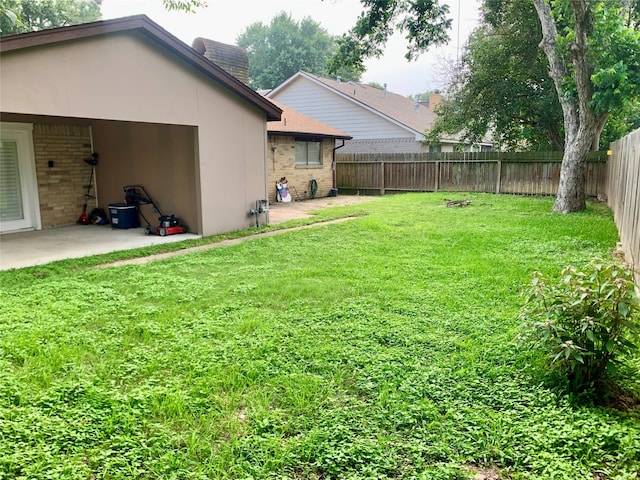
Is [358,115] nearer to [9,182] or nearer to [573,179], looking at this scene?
[573,179]

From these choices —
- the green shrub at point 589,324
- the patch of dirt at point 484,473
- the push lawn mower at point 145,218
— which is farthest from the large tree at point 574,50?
the patch of dirt at point 484,473

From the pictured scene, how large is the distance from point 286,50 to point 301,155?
35.0m

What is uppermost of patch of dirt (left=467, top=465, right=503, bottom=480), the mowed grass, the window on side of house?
the window on side of house

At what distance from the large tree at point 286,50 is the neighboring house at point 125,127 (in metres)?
39.1

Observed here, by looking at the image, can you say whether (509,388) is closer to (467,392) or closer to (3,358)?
(467,392)

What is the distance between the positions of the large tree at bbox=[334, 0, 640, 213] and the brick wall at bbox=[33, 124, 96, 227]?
703cm

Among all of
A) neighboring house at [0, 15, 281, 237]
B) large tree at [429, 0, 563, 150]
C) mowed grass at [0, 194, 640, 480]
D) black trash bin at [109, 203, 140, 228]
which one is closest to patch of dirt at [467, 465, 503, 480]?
mowed grass at [0, 194, 640, 480]

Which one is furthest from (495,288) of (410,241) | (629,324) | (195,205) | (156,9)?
(156,9)

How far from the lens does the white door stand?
31.3ft

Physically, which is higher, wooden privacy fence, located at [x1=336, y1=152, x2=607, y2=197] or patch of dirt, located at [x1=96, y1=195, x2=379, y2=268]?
wooden privacy fence, located at [x1=336, y1=152, x2=607, y2=197]

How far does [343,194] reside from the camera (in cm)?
2033

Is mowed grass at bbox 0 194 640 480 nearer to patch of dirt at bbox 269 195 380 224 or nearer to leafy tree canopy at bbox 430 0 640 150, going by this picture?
patch of dirt at bbox 269 195 380 224

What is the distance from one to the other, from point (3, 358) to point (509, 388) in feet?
12.2

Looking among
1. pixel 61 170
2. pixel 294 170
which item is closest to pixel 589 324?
pixel 61 170
